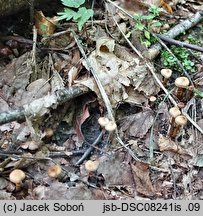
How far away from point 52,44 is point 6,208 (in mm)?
1817

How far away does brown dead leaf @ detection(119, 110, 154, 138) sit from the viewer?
11.0 ft

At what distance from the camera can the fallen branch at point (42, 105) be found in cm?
312

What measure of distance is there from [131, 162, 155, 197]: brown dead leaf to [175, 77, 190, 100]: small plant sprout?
2.55ft

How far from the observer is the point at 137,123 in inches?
134

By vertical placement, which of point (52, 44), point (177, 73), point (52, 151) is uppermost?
point (52, 44)

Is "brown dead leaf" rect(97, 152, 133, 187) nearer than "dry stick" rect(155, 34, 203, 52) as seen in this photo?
Yes

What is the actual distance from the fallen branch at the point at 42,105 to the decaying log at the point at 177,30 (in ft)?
2.72

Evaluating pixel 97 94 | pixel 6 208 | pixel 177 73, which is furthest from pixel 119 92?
pixel 6 208

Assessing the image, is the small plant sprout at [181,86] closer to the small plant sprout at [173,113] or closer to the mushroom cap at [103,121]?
the small plant sprout at [173,113]

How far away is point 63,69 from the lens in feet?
12.0

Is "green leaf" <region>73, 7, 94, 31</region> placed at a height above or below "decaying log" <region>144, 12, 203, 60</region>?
above

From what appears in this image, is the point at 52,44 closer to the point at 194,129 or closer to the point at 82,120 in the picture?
the point at 82,120

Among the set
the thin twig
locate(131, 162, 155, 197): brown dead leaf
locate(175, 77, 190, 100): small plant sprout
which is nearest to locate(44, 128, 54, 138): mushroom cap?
the thin twig

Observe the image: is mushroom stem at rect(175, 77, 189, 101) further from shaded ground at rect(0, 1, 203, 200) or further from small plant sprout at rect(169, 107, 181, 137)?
small plant sprout at rect(169, 107, 181, 137)
